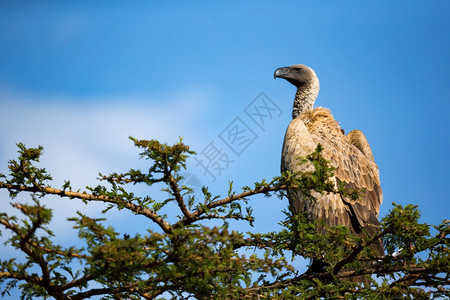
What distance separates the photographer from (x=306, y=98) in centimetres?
970

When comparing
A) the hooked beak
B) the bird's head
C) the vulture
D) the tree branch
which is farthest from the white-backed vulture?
the tree branch

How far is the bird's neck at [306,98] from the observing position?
9672 millimetres

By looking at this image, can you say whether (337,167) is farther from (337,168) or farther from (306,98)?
(306,98)

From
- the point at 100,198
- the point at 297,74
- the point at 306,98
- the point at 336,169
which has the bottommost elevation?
the point at 100,198

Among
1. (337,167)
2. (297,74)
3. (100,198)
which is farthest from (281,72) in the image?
(100,198)

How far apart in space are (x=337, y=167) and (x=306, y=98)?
9.58 ft

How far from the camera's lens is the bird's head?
9.91m

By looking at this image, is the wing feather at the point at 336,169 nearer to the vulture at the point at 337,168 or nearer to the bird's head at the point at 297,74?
the vulture at the point at 337,168

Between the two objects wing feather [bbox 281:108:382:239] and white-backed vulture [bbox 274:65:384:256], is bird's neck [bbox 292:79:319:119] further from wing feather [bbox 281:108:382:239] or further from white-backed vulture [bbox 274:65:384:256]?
wing feather [bbox 281:108:382:239]

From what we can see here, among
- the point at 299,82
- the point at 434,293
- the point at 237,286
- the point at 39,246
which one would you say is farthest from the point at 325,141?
the point at 39,246

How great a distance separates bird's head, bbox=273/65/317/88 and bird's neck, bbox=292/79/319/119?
0.12m

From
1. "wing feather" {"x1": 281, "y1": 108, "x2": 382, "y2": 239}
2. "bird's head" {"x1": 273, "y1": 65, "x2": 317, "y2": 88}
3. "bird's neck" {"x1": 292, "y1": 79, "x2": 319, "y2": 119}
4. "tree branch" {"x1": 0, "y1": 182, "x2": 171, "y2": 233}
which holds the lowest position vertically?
"tree branch" {"x1": 0, "y1": 182, "x2": 171, "y2": 233}

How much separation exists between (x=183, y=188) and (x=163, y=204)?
0.35 metres

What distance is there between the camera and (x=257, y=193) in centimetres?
429
